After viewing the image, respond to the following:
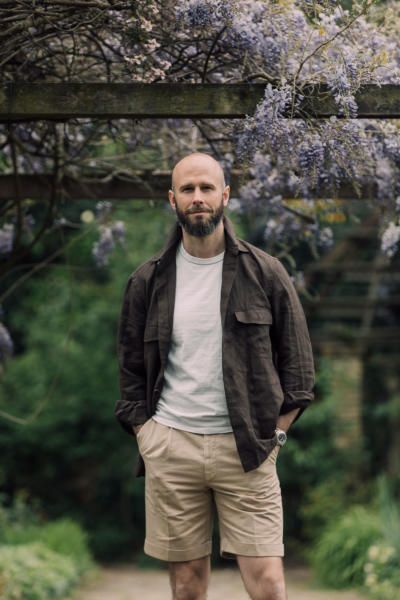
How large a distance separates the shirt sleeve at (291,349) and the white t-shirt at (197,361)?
0.19 meters

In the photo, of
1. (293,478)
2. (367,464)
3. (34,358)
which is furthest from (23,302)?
(367,464)

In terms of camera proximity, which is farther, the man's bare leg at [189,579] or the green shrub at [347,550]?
the green shrub at [347,550]

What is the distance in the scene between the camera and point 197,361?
8.45ft

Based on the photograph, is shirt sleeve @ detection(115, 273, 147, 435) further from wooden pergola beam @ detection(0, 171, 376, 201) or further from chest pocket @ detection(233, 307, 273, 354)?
wooden pergola beam @ detection(0, 171, 376, 201)

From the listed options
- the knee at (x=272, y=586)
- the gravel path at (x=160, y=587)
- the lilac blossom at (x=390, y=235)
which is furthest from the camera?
the gravel path at (x=160, y=587)

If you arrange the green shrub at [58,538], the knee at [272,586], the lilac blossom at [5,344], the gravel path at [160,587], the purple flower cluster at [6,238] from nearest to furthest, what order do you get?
the knee at [272,586]
the purple flower cluster at [6,238]
the lilac blossom at [5,344]
the gravel path at [160,587]
the green shrub at [58,538]

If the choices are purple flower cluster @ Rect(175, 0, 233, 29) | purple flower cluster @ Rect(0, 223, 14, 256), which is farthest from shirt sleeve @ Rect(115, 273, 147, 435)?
purple flower cluster @ Rect(0, 223, 14, 256)

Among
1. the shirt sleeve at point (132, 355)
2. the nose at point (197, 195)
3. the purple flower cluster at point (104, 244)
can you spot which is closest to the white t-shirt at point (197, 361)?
the shirt sleeve at point (132, 355)

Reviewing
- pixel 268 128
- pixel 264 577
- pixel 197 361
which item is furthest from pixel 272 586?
pixel 268 128

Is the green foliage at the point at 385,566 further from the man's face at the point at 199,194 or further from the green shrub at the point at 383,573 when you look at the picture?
the man's face at the point at 199,194

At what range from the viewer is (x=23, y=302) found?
9.41 m

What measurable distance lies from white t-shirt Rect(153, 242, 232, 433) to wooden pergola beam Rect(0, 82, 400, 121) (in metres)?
0.49

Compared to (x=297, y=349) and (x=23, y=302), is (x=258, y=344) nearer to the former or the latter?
(x=297, y=349)

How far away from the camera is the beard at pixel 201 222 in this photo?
2568 millimetres
